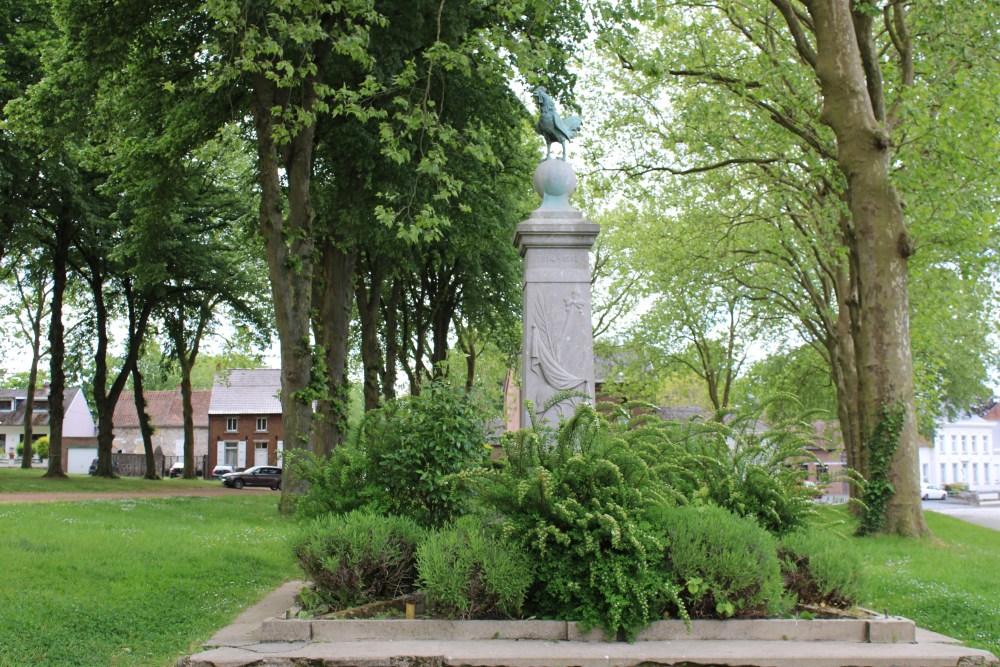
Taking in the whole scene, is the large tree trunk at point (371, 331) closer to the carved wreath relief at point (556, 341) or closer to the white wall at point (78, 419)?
the carved wreath relief at point (556, 341)

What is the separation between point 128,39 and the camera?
1739 cm

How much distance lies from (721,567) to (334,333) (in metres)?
15.4

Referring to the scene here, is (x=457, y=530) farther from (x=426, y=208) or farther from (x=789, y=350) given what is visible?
(x=789, y=350)

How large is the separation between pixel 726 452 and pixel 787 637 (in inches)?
81.5

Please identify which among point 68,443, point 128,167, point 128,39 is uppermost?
point 128,39

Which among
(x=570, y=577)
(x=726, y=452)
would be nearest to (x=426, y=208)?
(x=726, y=452)

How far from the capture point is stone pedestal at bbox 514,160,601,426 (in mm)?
9906

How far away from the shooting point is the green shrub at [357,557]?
6.86 m

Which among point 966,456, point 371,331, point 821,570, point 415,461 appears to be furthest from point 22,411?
point 966,456

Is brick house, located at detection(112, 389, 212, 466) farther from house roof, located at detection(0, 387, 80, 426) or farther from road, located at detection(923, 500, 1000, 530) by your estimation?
road, located at detection(923, 500, 1000, 530)

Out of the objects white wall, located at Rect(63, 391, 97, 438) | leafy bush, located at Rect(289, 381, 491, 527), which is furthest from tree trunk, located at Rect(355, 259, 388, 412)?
white wall, located at Rect(63, 391, 97, 438)

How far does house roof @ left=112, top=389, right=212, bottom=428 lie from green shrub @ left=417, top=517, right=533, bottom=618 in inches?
2930

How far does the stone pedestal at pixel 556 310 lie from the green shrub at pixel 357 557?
3.00 meters

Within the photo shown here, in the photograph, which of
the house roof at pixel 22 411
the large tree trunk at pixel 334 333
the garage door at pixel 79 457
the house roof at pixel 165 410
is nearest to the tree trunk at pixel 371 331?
the large tree trunk at pixel 334 333
